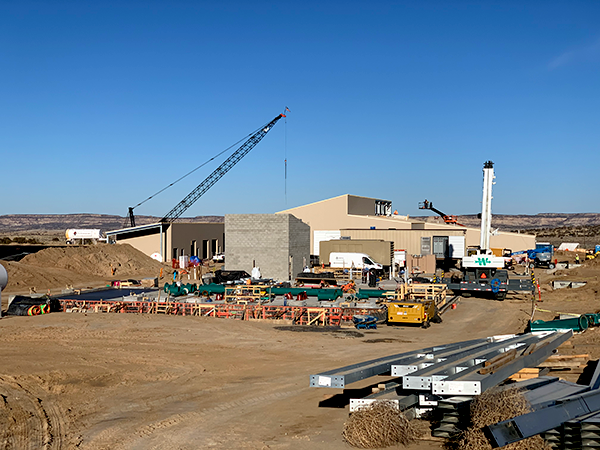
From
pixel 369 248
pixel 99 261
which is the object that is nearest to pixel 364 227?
pixel 369 248

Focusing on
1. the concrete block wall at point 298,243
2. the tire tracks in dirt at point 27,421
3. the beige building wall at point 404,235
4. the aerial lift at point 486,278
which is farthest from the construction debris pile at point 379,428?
the beige building wall at point 404,235

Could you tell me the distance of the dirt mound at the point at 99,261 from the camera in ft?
167

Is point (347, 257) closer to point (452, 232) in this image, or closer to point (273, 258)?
point (273, 258)

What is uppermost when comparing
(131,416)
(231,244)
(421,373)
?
(231,244)

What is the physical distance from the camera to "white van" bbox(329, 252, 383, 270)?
4701 cm

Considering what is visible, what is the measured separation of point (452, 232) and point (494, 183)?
16586mm

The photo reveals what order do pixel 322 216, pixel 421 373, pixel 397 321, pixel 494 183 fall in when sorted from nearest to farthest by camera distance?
pixel 421 373, pixel 397 321, pixel 494 183, pixel 322 216

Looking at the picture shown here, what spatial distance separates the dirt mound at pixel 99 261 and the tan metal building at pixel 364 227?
18256 mm

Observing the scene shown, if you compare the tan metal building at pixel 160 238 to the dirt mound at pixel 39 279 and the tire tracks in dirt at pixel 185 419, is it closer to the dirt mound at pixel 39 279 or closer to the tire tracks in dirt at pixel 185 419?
the dirt mound at pixel 39 279

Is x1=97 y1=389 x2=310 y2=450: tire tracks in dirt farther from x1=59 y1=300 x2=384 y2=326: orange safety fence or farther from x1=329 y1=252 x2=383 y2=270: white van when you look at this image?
x1=329 y1=252 x2=383 y2=270: white van

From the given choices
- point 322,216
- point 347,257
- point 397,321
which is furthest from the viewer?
point 322,216

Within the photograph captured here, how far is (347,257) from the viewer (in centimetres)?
4794

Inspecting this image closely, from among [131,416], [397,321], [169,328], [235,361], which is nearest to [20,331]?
[169,328]

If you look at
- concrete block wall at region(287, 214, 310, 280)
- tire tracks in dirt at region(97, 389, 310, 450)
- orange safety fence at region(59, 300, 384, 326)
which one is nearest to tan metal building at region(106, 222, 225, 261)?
concrete block wall at region(287, 214, 310, 280)
